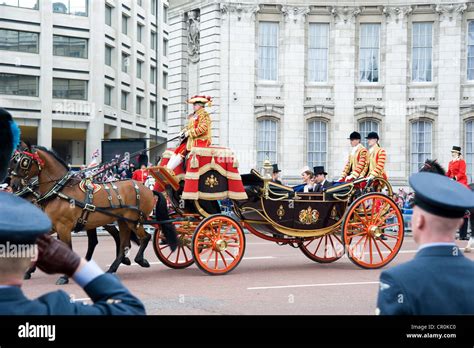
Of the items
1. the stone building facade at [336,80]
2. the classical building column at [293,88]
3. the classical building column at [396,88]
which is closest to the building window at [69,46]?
the stone building facade at [336,80]

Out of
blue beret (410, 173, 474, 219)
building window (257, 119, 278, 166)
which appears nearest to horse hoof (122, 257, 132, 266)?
blue beret (410, 173, 474, 219)

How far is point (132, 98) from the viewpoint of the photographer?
188ft

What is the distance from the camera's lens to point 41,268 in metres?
2.85

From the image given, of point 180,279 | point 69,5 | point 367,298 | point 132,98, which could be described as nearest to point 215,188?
point 180,279

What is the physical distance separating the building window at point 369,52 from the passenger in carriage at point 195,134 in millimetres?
23088

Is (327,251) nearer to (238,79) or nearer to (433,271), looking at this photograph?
(433,271)

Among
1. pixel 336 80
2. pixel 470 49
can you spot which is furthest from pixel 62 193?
pixel 470 49

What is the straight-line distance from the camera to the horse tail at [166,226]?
37.1 feet

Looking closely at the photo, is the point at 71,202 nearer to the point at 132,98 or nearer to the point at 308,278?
A: the point at 308,278

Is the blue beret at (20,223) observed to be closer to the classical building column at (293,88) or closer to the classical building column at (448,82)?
the classical building column at (293,88)

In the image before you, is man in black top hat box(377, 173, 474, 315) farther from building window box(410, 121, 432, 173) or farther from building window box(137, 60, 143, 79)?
building window box(137, 60, 143, 79)

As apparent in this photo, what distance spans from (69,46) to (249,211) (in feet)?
137

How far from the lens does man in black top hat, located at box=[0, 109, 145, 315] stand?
2.71 metres

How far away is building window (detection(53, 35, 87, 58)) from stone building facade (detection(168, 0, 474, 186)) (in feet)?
65.5
